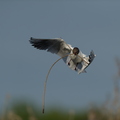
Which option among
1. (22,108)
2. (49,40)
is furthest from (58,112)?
(49,40)

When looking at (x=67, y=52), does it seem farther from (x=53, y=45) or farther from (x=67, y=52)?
(x=53, y=45)

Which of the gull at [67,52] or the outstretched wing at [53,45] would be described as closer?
the gull at [67,52]

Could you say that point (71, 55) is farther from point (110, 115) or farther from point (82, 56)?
point (110, 115)

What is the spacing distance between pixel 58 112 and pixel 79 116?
26.6 inches

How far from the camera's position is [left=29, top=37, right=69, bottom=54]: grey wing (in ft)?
10.3

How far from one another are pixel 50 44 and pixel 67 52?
18 cm

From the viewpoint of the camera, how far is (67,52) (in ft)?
10.0

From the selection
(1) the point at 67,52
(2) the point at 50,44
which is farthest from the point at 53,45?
(1) the point at 67,52

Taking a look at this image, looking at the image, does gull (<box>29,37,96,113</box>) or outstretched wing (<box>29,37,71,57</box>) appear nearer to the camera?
gull (<box>29,37,96,113</box>)

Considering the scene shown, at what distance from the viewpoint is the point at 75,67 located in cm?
295

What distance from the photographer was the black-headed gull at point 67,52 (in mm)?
2923

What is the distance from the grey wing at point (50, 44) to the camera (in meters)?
3.14

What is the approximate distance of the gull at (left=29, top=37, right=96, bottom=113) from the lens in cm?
292

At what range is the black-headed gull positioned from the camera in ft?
9.59
